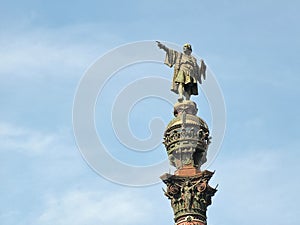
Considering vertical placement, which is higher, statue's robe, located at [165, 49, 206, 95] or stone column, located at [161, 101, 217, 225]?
statue's robe, located at [165, 49, 206, 95]

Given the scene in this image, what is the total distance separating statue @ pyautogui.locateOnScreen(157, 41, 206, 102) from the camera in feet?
143

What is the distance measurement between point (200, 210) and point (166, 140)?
4.04 m

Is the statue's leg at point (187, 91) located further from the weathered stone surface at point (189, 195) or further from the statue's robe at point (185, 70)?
the weathered stone surface at point (189, 195)

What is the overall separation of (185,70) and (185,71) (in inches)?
2.3

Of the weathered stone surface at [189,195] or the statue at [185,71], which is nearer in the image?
the weathered stone surface at [189,195]

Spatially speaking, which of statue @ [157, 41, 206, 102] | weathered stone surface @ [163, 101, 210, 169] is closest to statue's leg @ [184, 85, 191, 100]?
statue @ [157, 41, 206, 102]

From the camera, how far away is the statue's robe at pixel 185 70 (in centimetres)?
4372

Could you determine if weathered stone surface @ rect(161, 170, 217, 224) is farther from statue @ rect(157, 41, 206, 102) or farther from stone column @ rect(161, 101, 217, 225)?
statue @ rect(157, 41, 206, 102)

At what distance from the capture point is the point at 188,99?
43688 mm

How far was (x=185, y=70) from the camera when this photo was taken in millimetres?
43969

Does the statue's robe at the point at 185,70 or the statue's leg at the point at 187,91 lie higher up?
the statue's robe at the point at 185,70

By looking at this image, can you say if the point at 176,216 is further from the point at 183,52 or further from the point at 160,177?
the point at 183,52

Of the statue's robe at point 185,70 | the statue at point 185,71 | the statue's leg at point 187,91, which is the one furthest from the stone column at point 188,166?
the statue's robe at point 185,70

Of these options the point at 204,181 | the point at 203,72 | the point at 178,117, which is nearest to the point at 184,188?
the point at 204,181
